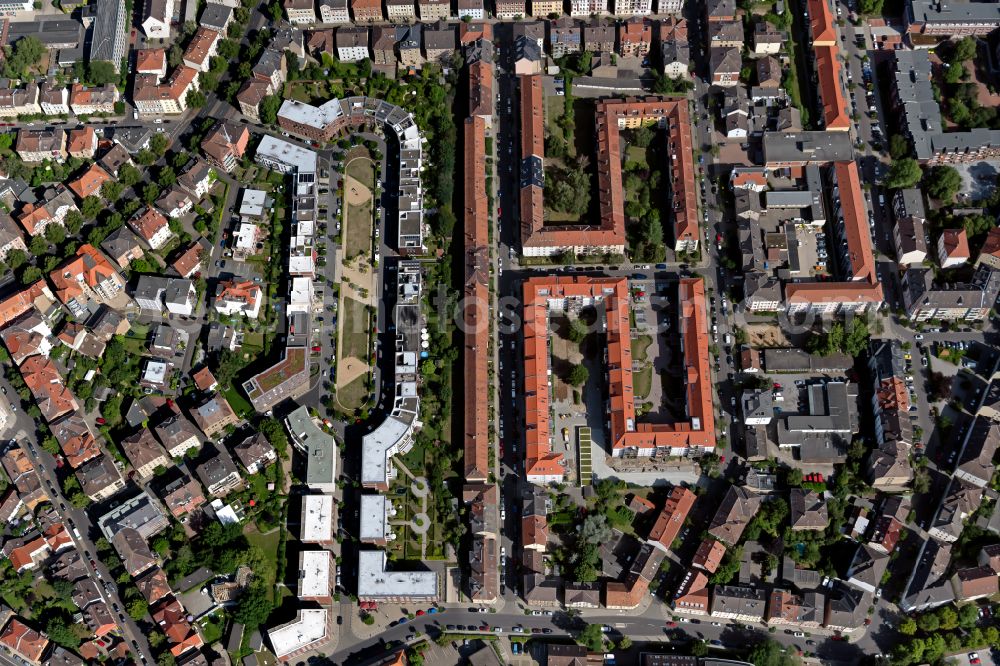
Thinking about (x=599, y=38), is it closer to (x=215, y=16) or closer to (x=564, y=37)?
(x=564, y=37)

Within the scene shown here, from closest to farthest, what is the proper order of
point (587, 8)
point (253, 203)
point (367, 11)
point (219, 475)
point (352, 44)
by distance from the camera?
1. point (219, 475)
2. point (253, 203)
3. point (352, 44)
4. point (587, 8)
5. point (367, 11)

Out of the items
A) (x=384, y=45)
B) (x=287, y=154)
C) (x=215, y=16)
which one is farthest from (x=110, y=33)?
(x=384, y=45)

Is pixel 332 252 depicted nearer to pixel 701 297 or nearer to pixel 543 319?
pixel 543 319

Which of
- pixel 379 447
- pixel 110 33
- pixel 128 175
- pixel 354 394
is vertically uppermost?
pixel 110 33

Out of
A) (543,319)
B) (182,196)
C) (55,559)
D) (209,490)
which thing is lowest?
(55,559)

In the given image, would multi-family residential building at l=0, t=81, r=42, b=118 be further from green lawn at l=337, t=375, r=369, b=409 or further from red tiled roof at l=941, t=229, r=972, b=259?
red tiled roof at l=941, t=229, r=972, b=259

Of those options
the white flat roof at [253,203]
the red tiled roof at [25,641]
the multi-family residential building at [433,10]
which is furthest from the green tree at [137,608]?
the multi-family residential building at [433,10]

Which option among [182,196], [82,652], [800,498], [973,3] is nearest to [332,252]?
[182,196]
